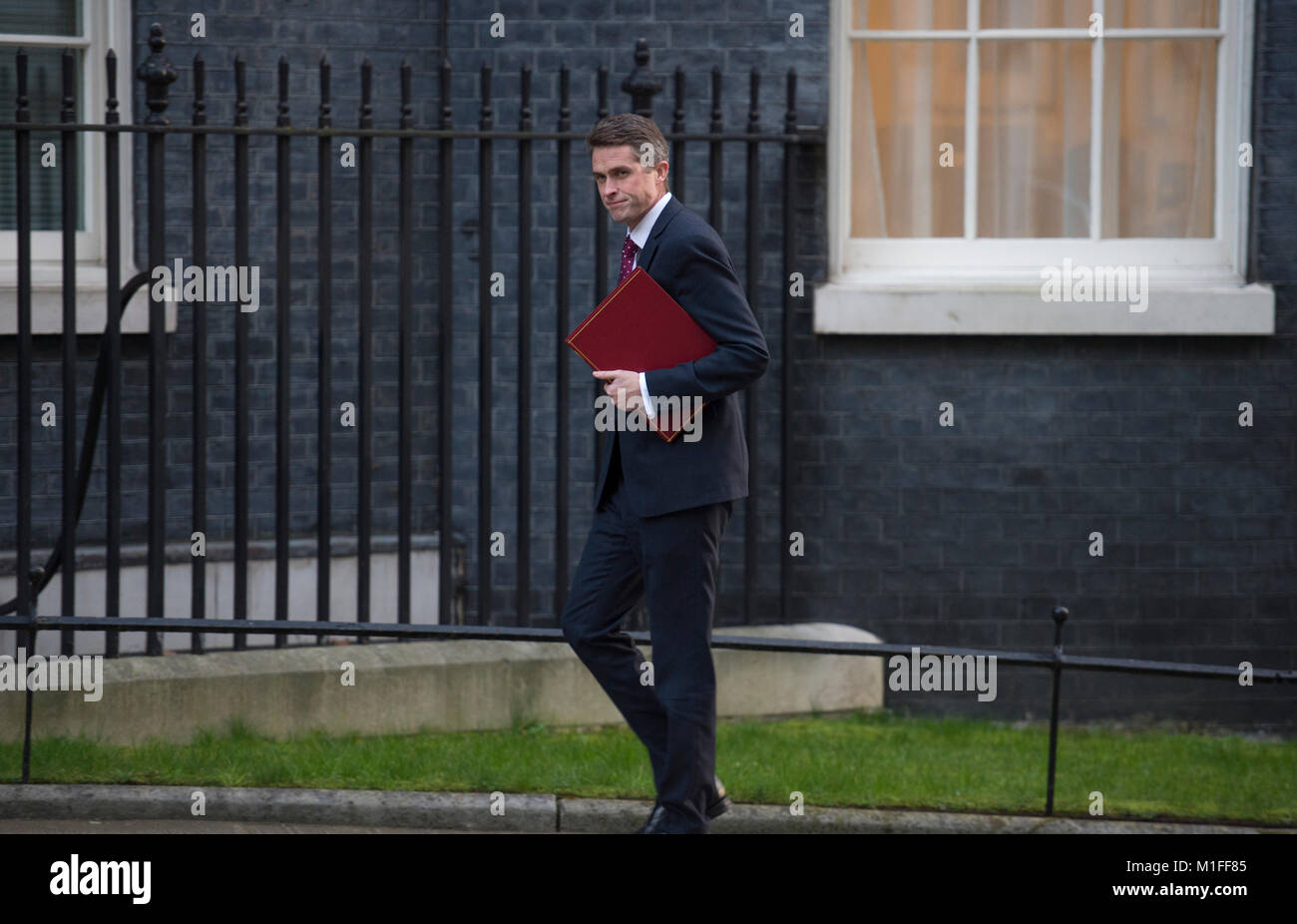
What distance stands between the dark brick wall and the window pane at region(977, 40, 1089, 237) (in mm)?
574

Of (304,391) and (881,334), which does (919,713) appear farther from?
(304,391)

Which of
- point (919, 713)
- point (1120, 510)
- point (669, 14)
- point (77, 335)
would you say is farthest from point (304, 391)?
point (1120, 510)

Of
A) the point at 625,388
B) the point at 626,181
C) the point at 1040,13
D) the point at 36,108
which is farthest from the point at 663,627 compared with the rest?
the point at 36,108

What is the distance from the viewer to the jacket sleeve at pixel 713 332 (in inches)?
186

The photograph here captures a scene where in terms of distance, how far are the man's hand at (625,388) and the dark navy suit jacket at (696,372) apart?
40 millimetres

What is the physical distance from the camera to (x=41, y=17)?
24.7 feet

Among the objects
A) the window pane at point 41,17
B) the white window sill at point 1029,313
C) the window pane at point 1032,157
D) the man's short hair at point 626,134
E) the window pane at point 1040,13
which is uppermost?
the window pane at point 1040,13

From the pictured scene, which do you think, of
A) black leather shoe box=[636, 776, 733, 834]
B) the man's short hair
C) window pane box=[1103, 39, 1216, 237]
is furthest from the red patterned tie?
window pane box=[1103, 39, 1216, 237]

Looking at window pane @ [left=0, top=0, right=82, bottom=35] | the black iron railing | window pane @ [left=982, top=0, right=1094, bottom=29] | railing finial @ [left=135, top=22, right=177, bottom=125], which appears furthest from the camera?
window pane @ [left=982, top=0, right=1094, bottom=29]

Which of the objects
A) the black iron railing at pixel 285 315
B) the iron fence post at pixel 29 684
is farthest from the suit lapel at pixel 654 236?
the iron fence post at pixel 29 684

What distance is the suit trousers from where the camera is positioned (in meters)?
4.86

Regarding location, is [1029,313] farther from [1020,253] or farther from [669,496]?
[669,496]

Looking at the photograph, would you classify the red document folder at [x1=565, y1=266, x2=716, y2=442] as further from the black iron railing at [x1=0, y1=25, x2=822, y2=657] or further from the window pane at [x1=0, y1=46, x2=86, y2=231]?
the window pane at [x1=0, y1=46, x2=86, y2=231]

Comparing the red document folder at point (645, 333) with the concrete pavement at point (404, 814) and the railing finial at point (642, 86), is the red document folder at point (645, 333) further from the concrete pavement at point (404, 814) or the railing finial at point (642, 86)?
the railing finial at point (642, 86)
